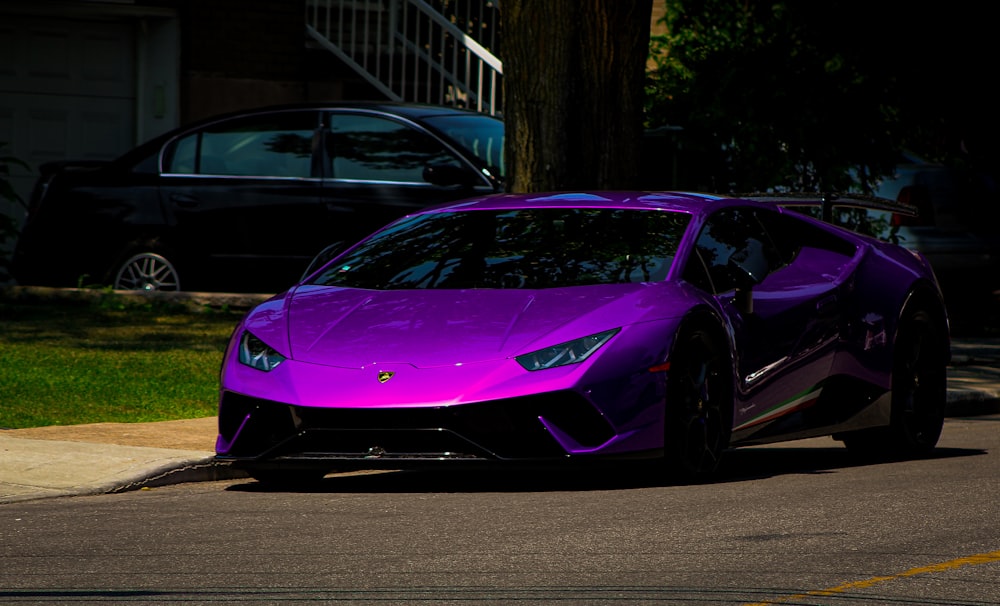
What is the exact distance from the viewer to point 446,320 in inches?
318

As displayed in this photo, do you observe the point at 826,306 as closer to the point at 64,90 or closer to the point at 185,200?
the point at 185,200

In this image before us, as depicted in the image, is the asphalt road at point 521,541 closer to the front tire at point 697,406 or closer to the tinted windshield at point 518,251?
the front tire at point 697,406

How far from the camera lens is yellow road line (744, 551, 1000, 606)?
5.64 meters

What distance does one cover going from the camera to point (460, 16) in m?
22.2

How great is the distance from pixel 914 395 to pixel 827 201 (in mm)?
1112

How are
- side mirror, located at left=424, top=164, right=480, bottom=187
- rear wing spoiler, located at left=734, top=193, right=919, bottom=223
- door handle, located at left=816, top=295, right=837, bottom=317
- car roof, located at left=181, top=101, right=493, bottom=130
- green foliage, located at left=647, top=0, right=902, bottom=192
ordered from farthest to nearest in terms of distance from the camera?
green foliage, located at left=647, top=0, right=902, bottom=192, car roof, located at left=181, top=101, right=493, bottom=130, side mirror, located at left=424, top=164, right=480, bottom=187, rear wing spoiler, located at left=734, top=193, right=919, bottom=223, door handle, located at left=816, top=295, right=837, bottom=317

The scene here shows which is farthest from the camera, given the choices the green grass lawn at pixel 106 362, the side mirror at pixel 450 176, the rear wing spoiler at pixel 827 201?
the side mirror at pixel 450 176

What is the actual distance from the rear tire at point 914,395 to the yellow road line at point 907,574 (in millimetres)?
3413

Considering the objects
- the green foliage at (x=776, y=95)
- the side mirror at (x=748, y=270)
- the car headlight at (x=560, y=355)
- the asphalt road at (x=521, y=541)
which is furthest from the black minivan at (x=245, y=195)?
the car headlight at (x=560, y=355)

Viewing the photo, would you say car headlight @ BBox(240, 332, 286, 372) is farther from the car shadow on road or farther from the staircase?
the staircase

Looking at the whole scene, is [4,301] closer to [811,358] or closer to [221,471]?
[221,471]

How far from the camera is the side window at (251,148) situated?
15328mm

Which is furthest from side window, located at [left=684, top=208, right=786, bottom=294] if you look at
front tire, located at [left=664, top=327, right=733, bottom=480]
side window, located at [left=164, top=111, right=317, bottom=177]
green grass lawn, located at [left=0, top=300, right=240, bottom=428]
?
side window, located at [left=164, top=111, right=317, bottom=177]

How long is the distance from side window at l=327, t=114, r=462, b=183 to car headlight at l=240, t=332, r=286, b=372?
659 centimetres
